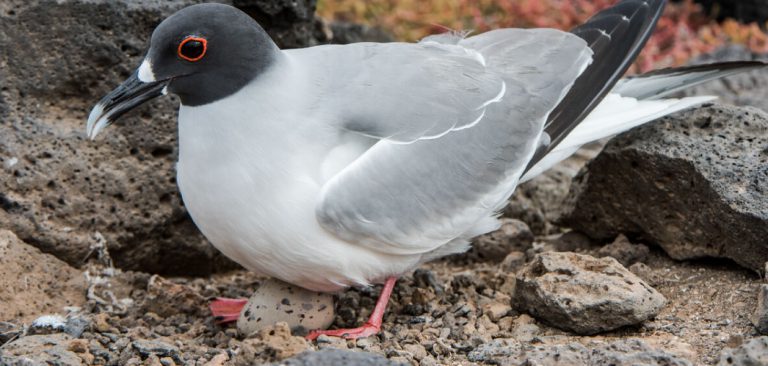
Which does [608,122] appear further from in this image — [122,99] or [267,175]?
[122,99]

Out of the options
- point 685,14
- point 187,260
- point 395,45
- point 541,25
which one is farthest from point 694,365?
point 685,14

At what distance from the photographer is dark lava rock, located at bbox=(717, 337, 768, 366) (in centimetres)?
354

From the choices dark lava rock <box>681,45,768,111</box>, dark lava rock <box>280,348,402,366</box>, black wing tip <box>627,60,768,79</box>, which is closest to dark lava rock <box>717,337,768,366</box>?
dark lava rock <box>280,348,402,366</box>

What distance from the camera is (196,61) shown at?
418cm

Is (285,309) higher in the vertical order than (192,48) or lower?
lower

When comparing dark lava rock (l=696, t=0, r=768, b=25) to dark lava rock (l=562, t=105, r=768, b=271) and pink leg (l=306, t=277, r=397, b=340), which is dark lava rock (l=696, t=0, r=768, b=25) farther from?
pink leg (l=306, t=277, r=397, b=340)

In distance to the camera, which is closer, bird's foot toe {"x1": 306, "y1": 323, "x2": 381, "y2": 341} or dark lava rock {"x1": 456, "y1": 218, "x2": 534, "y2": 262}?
bird's foot toe {"x1": 306, "y1": 323, "x2": 381, "y2": 341}

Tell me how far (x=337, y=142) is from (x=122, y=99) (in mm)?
887

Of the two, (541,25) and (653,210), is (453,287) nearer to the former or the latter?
(653,210)

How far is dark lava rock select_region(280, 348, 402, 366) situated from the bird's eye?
140 cm

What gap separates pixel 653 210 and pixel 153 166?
249 centimetres

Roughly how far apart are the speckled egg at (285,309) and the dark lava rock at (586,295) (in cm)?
88

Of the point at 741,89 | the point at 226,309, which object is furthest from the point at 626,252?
the point at 741,89

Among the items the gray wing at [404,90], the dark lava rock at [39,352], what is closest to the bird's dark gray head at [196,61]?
the gray wing at [404,90]
